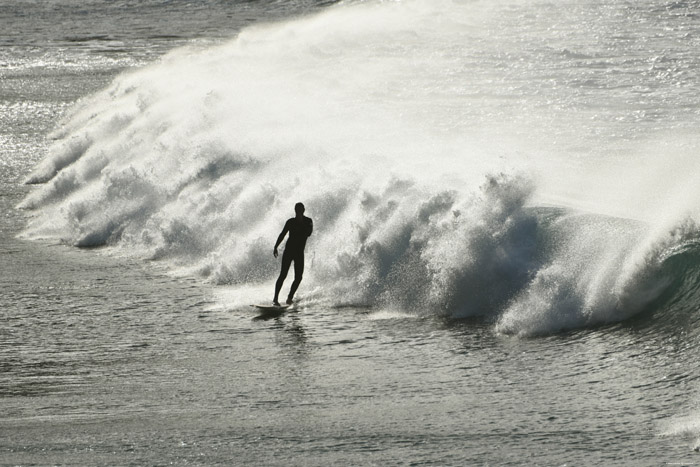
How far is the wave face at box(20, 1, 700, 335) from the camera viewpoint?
13328mm

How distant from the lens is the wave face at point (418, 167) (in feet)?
43.7

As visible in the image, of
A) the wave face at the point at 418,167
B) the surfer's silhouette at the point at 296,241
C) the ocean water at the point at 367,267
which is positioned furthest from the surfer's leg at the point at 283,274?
the wave face at the point at 418,167

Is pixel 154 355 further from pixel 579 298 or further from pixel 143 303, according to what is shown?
pixel 579 298

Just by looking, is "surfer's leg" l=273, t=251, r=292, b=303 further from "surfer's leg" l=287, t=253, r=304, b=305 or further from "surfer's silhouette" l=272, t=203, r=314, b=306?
"surfer's leg" l=287, t=253, r=304, b=305

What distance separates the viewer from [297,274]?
14.4 m

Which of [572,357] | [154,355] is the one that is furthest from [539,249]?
[154,355]

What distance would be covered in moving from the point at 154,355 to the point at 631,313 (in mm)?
5065

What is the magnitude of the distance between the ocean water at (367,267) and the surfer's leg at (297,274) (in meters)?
0.29

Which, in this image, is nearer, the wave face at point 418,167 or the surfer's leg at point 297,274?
the wave face at point 418,167

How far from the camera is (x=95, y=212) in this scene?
1998 centimetres

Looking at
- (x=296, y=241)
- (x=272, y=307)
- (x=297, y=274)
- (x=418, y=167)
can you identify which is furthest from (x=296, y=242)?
(x=418, y=167)

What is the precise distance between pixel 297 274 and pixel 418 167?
414cm

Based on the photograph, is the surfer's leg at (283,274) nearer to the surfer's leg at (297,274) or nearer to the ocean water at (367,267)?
the surfer's leg at (297,274)

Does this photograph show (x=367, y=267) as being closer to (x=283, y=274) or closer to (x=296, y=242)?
(x=296, y=242)
